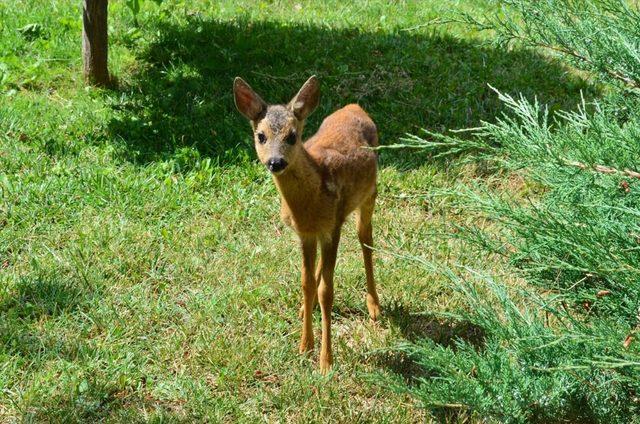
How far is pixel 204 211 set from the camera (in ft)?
20.3

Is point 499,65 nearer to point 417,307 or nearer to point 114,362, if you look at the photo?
point 417,307

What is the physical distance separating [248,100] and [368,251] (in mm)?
1238

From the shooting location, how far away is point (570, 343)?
10.7 feet

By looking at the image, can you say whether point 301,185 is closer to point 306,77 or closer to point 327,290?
point 327,290

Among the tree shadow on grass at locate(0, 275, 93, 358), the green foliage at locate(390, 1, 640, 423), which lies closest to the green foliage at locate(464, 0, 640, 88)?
the green foliage at locate(390, 1, 640, 423)

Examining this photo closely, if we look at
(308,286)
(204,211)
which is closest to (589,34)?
(308,286)

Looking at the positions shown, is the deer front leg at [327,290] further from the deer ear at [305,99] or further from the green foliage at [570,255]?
the green foliage at [570,255]

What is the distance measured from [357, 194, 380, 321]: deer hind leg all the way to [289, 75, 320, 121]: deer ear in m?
0.78

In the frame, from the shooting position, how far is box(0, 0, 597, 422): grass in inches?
181

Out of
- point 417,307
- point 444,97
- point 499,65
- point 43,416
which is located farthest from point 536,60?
point 43,416

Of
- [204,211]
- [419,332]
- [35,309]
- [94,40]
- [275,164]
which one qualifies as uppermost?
[94,40]

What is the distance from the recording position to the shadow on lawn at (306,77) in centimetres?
695

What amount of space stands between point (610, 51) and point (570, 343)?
1.20 metres

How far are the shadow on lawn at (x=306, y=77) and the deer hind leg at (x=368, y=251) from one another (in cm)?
156
